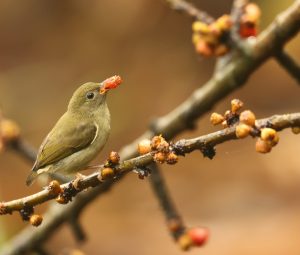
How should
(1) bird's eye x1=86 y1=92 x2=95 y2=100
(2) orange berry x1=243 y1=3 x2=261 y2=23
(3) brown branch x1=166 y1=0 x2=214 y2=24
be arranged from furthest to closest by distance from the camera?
1. (1) bird's eye x1=86 y1=92 x2=95 y2=100
2. (3) brown branch x1=166 y1=0 x2=214 y2=24
3. (2) orange berry x1=243 y1=3 x2=261 y2=23

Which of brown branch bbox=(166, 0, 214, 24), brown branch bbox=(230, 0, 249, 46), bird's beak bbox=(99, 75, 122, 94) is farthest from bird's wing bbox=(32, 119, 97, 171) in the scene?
brown branch bbox=(230, 0, 249, 46)

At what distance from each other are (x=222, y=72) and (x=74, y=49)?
806 centimetres

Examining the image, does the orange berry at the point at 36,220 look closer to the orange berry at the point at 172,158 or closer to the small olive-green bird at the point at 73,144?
the orange berry at the point at 172,158

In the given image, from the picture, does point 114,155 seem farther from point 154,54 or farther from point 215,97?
point 154,54

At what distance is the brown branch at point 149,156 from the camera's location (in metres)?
2.08

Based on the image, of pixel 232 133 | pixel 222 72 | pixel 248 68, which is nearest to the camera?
pixel 232 133

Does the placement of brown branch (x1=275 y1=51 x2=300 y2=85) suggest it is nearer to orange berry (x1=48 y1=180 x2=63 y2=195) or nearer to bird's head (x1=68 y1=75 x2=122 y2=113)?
bird's head (x1=68 y1=75 x2=122 y2=113)

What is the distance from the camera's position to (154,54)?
11227 mm

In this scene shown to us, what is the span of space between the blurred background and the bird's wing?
16.8 feet

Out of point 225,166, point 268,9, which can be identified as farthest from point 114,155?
point 225,166

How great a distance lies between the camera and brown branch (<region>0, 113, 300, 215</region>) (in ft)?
6.82

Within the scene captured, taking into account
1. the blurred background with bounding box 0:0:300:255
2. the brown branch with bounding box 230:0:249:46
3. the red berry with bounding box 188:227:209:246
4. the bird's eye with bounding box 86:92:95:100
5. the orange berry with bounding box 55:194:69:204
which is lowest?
the orange berry with bounding box 55:194:69:204

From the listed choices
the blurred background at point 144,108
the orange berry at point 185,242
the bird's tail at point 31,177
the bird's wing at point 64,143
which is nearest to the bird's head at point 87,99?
the bird's wing at point 64,143

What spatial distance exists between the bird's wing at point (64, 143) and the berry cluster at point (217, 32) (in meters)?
1.00
